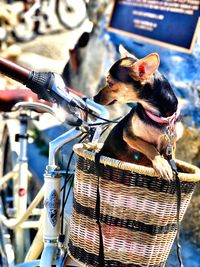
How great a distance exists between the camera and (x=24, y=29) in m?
12.1

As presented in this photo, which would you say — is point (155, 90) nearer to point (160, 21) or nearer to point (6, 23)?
point (160, 21)

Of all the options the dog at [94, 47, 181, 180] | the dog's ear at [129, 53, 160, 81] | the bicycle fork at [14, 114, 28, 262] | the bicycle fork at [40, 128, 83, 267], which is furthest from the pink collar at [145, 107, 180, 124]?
the bicycle fork at [14, 114, 28, 262]

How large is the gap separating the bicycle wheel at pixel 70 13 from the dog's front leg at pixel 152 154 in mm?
10677

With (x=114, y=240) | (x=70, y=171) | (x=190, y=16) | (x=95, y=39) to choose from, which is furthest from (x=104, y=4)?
(x=114, y=240)

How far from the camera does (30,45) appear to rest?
11523mm

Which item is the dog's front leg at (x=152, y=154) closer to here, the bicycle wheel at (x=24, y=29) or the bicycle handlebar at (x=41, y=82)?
the bicycle handlebar at (x=41, y=82)

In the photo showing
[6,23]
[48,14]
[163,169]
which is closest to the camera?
[163,169]

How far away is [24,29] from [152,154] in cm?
1045

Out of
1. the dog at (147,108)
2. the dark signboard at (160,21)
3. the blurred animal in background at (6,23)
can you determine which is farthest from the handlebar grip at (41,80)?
the blurred animal in background at (6,23)

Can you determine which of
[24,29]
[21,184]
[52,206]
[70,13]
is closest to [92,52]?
[21,184]

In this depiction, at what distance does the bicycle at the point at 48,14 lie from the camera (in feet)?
40.4

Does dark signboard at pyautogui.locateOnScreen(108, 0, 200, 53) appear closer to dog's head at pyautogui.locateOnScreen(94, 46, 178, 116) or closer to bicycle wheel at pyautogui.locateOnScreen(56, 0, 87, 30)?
dog's head at pyautogui.locateOnScreen(94, 46, 178, 116)

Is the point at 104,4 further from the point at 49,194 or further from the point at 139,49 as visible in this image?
the point at 49,194

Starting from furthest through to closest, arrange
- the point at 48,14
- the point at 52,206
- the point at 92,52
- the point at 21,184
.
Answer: the point at 48,14 → the point at 92,52 → the point at 21,184 → the point at 52,206
